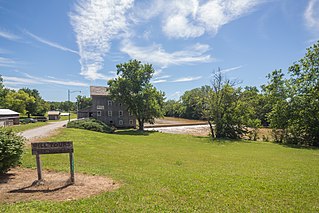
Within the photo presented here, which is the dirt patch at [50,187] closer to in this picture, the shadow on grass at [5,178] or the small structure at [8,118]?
the shadow on grass at [5,178]

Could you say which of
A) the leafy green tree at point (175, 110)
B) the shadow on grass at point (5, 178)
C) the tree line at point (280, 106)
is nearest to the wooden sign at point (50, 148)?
the shadow on grass at point (5, 178)

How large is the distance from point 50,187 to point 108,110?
37.4m

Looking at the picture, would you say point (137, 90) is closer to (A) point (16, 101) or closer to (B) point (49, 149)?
(B) point (49, 149)

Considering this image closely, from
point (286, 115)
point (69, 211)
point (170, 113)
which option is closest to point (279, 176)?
point (69, 211)

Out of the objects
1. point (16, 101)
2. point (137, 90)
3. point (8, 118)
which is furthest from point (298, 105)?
point (16, 101)

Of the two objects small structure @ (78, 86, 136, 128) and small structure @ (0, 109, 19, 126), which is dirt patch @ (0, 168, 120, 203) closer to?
small structure @ (78, 86, 136, 128)

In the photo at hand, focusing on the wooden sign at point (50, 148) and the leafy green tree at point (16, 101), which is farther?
the leafy green tree at point (16, 101)

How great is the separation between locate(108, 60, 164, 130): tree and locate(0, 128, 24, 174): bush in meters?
27.8

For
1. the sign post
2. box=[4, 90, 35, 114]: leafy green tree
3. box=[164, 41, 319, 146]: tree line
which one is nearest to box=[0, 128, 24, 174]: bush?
the sign post

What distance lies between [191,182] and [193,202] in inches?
65.0

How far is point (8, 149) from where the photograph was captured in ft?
19.0

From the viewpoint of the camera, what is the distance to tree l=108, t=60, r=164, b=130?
3481cm

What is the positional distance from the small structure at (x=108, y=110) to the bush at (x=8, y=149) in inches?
1315

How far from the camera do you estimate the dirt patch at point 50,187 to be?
15.3 ft
